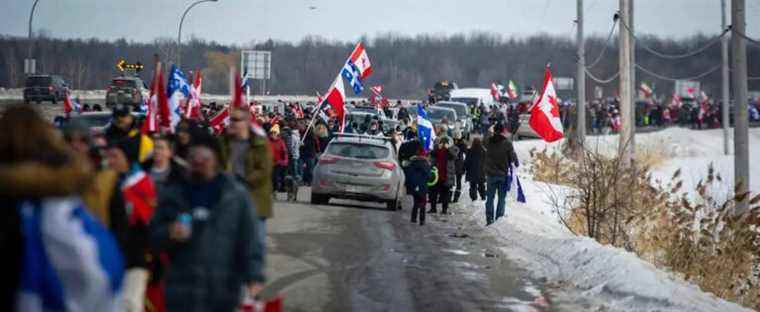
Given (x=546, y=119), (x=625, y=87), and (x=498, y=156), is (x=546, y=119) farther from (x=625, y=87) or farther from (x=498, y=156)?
→ (x=498, y=156)

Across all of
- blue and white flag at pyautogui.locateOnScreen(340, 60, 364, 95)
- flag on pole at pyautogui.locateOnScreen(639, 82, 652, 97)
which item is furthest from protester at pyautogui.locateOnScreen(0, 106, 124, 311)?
flag on pole at pyautogui.locateOnScreen(639, 82, 652, 97)

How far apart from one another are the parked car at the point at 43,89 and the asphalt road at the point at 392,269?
42.4 metres

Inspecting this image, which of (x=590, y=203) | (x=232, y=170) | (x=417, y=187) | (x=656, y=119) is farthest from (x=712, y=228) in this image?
(x=656, y=119)

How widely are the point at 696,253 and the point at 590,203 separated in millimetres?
3511

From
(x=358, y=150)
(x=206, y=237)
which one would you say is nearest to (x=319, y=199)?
(x=358, y=150)

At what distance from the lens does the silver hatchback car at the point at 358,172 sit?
1015 inches

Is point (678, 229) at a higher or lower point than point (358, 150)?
lower

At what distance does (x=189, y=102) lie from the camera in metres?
23.1

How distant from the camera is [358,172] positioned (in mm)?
25766

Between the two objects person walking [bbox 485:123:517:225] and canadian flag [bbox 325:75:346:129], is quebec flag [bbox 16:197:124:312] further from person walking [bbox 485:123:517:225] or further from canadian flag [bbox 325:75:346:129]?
canadian flag [bbox 325:75:346:129]

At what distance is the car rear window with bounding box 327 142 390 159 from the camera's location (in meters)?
26.1

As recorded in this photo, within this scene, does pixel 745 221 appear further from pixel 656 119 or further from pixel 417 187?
pixel 656 119

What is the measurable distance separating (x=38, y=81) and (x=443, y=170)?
142ft

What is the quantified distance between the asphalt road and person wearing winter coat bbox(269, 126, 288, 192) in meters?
1.00
